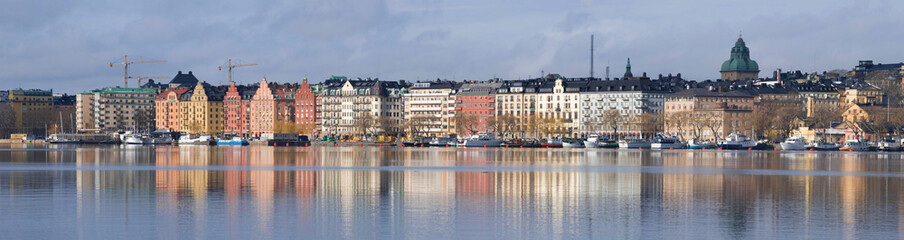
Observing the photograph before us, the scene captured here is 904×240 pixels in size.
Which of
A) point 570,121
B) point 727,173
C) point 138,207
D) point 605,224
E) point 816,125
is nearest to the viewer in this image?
point 605,224

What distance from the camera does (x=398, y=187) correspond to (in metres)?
47.4

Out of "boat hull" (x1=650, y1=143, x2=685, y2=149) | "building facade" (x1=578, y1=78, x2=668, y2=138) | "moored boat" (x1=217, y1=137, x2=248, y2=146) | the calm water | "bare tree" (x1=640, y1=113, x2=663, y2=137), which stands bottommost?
"moored boat" (x1=217, y1=137, x2=248, y2=146)

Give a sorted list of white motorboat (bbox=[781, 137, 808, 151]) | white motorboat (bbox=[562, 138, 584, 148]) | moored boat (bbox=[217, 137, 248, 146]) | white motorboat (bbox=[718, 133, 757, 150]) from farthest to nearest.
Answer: moored boat (bbox=[217, 137, 248, 146]) → white motorboat (bbox=[562, 138, 584, 148]) → white motorboat (bbox=[718, 133, 757, 150]) → white motorboat (bbox=[781, 137, 808, 151])

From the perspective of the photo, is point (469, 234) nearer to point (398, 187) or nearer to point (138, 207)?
point (138, 207)

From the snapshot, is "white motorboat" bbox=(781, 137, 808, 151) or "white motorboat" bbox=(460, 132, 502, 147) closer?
"white motorboat" bbox=(781, 137, 808, 151)

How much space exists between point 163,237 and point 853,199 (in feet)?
83.5

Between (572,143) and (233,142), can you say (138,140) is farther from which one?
(572,143)

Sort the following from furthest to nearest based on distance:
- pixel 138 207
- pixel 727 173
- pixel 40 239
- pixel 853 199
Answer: pixel 727 173 < pixel 853 199 < pixel 138 207 < pixel 40 239

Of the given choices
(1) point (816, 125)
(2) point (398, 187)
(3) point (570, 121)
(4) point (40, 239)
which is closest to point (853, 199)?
(2) point (398, 187)

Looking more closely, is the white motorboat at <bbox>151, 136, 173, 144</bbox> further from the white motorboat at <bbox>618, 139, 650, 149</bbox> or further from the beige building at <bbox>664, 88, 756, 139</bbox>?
the beige building at <bbox>664, 88, 756, 139</bbox>

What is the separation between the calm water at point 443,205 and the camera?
30.7 meters

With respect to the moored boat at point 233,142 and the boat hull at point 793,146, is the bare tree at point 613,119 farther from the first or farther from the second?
the moored boat at point 233,142

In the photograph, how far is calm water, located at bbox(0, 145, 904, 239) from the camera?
101ft

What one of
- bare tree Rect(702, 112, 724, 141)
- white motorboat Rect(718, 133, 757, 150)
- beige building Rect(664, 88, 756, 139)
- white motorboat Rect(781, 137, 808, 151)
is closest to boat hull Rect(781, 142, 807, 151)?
white motorboat Rect(781, 137, 808, 151)
